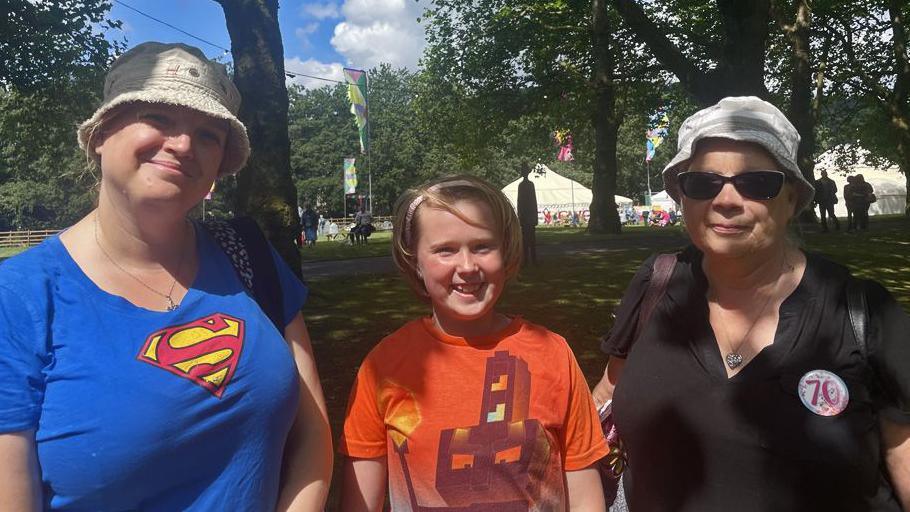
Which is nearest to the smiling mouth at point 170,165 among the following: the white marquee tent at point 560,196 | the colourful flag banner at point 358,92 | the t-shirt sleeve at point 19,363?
the t-shirt sleeve at point 19,363

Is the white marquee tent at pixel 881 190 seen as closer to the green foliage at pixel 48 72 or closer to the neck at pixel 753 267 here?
the green foliage at pixel 48 72

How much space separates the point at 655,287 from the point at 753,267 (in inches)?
12.9

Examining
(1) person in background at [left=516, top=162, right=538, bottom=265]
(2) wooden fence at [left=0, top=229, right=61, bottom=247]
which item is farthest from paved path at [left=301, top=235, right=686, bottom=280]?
(2) wooden fence at [left=0, top=229, right=61, bottom=247]

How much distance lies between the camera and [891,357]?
5.72ft

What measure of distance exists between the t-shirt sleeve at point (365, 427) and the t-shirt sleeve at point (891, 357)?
1.30 m

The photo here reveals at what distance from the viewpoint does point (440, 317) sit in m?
1.92

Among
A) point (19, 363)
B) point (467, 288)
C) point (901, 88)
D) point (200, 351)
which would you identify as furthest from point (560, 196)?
point (19, 363)

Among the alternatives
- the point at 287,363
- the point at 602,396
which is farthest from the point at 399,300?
the point at 287,363

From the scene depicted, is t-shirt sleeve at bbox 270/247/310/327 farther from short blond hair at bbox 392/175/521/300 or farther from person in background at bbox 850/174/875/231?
person in background at bbox 850/174/875/231

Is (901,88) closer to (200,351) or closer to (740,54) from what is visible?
(740,54)

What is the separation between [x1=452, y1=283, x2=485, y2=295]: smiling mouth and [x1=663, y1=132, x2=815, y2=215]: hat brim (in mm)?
753

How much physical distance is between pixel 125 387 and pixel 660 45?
34.4ft

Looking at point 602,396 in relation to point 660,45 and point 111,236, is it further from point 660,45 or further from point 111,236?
point 660,45

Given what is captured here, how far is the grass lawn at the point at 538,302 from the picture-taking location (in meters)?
6.23
